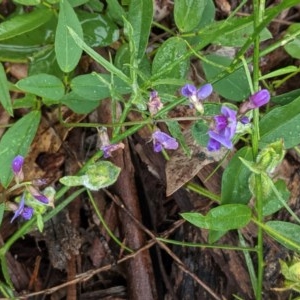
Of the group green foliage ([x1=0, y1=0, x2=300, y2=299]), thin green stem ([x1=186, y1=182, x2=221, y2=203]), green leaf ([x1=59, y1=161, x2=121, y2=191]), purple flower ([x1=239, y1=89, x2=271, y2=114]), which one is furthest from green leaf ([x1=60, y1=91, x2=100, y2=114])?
purple flower ([x1=239, y1=89, x2=271, y2=114])

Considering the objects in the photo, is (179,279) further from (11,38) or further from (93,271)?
(11,38)

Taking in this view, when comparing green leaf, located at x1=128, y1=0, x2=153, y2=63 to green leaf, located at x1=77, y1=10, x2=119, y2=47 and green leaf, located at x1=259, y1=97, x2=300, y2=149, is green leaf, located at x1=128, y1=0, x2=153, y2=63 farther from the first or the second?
green leaf, located at x1=259, y1=97, x2=300, y2=149

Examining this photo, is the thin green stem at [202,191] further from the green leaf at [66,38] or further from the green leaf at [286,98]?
the green leaf at [66,38]

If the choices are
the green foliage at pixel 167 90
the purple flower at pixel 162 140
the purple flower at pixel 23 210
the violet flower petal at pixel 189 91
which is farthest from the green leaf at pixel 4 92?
the violet flower petal at pixel 189 91

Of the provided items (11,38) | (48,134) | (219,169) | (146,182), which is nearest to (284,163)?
(219,169)

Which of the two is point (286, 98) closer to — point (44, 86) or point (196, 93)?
point (196, 93)

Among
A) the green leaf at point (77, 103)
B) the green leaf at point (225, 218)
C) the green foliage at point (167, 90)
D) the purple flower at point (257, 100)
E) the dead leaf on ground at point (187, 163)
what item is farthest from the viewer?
the dead leaf on ground at point (187, 163)

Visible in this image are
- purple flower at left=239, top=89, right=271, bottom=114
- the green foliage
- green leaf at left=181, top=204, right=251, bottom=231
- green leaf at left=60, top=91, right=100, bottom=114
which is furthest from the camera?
green leaf at left=60, top=91, right=100, bottom=114
